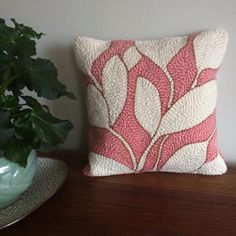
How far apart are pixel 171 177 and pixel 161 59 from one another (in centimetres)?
30

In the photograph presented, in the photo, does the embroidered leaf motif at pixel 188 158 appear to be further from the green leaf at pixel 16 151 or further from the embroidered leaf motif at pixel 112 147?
the green leaf at pixel 16 151

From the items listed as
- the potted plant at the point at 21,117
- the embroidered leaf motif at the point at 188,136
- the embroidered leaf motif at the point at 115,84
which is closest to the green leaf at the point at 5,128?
the potted plant at the point at 21,117

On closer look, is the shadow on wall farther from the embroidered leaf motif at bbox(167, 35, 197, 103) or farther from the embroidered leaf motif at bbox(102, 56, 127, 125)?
the embroidered leaf motif at bbox(167, 35, 197, 103)

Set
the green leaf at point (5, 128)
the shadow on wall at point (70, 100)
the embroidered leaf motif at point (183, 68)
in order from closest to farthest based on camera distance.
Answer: the green leaf at point (5, 128) < the embroidered leaf motif at point (183, 68) < the shadow on wall at point (70, 100)

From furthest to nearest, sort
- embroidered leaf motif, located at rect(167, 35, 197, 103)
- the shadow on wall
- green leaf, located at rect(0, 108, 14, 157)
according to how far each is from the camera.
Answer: the shadow on wall, embroidered leaf motif, located at rect(167, 35, 197, 103), green leaf, located at rect(0, 108, 14, 157)

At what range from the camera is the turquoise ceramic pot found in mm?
785

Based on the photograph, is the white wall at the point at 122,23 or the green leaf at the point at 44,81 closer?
the green leaf at the point at 44,81

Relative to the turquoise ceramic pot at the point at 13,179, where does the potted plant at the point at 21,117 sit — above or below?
above

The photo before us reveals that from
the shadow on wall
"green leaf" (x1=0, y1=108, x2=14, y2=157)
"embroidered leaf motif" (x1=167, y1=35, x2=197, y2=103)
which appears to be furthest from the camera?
the shadow on wall

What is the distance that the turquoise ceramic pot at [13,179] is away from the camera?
785 mm

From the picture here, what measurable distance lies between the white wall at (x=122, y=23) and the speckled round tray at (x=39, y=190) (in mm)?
171

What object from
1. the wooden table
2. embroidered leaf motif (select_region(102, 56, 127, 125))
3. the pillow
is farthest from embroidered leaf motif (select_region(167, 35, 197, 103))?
the wooden table

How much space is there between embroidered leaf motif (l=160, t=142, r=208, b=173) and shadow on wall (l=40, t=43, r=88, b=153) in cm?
30

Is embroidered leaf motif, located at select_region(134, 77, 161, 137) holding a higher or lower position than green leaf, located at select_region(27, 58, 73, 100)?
lower
